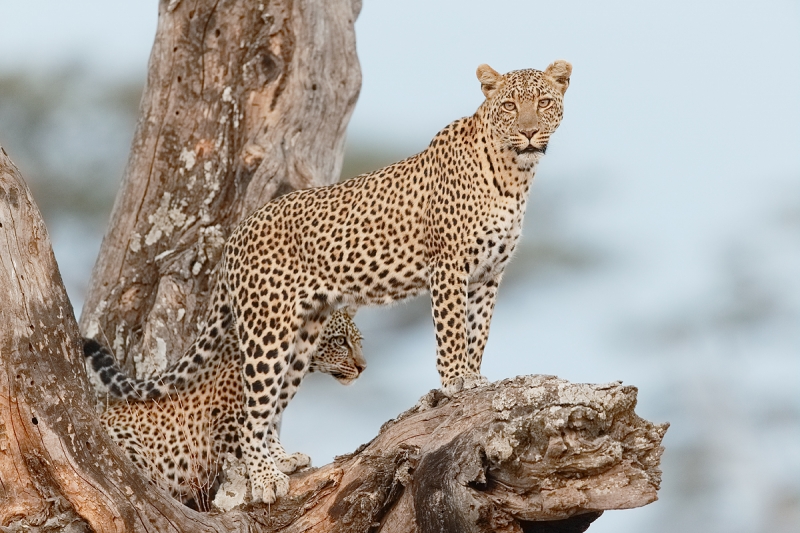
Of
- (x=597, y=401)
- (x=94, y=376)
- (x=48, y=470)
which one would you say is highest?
(x=94, y=376)

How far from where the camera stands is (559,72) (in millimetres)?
8695

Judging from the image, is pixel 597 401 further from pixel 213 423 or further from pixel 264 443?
pixel 213 423

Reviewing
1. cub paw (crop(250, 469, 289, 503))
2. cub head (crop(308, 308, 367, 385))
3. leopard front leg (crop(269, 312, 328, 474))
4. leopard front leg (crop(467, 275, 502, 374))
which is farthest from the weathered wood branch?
cub head (crop(308, 308, 367, 385))

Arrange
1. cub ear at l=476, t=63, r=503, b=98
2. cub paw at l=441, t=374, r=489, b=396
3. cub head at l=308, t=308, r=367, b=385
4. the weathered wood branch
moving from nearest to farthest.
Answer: the weathered wood branch < cub paw at l=441, t=374, r=489, b=396 < cub ear at l=476, t=63, r=503, b=98 < cub head at l=308, t=308, r=367, b=385

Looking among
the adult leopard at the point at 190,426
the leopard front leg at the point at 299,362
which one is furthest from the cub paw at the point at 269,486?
the adult leopard at the point at 190,426

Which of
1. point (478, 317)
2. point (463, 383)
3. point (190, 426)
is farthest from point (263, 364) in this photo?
point (463, 383)

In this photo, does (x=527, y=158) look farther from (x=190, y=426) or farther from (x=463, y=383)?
(x=190, y=426)

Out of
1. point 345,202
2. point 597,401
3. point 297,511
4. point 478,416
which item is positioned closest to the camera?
point 597,401

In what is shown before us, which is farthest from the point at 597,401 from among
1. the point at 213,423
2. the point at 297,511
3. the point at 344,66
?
the point at 344,66

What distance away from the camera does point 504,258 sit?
8.69 meters

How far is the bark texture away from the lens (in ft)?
36.2

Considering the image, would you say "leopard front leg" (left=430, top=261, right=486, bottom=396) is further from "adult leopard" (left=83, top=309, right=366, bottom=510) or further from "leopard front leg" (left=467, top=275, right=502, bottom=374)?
"adult leopard" (left=83, top=309, right=366, bottom=510)

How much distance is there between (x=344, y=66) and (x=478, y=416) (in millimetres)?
5567

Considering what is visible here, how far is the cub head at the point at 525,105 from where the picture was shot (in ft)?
27.4
